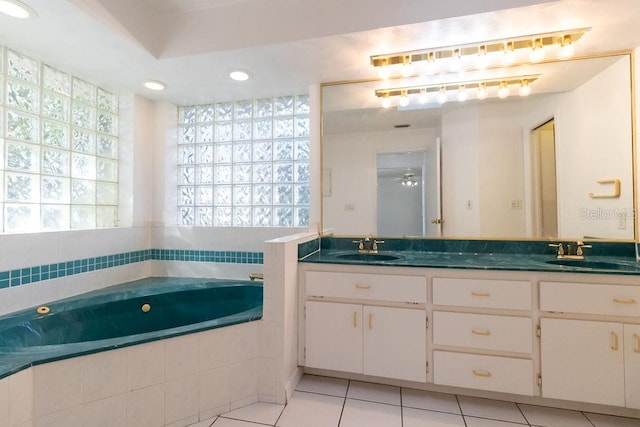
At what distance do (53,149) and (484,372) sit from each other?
2987mm

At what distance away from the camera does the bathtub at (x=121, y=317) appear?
1.27m

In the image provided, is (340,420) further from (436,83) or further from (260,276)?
(436,83)

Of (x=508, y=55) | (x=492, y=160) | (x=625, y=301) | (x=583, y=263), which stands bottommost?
(x=625, y=301)

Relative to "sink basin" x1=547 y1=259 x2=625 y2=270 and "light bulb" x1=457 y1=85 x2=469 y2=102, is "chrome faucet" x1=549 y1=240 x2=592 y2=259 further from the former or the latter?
"light bulb" x1=457 y1=85 x2=469 y2=102

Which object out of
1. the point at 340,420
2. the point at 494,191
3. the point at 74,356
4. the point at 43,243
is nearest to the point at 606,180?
the point at 494,191

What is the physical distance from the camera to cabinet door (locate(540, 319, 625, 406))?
4.68 ft

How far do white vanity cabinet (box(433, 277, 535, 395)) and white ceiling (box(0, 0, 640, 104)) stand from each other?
1.35 m

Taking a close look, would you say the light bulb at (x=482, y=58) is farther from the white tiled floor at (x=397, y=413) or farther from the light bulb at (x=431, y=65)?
the white tiled floor at (x=397, y=413)

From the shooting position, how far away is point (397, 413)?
5.05ft

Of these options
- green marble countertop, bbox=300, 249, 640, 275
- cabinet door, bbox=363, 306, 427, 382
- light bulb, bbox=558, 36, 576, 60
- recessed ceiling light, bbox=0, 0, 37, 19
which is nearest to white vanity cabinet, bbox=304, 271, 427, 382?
cabinet door, bbox=363, 306, 427, 382

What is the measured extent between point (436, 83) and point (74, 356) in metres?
2.53

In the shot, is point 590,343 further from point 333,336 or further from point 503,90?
point 503,90

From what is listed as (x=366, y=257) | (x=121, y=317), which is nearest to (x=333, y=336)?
(x=366, y=257)

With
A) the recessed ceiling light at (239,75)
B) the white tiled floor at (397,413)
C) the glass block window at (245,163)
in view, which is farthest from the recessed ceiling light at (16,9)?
the white tiled floor at (397,413)
